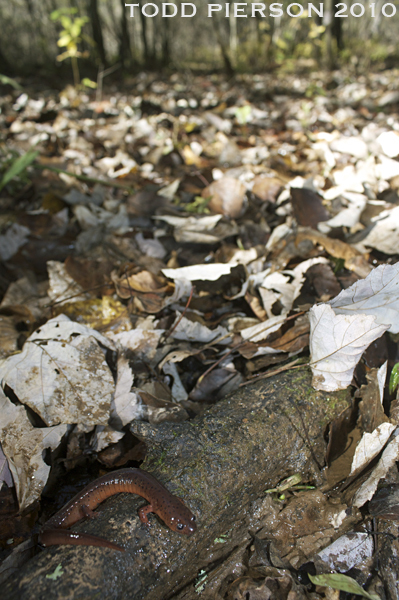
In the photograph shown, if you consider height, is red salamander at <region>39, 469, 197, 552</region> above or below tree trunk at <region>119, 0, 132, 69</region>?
below

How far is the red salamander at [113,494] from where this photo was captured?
1.23 metres

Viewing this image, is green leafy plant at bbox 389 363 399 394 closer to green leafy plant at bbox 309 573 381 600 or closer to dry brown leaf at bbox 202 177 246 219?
green leafy plant at bbox 309 573 381 600

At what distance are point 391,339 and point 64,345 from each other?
149 centimetres

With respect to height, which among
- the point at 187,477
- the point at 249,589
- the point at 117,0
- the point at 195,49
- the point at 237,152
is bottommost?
the point at 249,589

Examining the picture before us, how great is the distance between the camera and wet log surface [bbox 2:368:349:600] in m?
1.15

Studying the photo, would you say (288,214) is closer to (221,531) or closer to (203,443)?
(203,443)

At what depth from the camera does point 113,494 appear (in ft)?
4.71

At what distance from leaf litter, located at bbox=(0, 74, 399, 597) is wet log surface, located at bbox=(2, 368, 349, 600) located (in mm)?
130

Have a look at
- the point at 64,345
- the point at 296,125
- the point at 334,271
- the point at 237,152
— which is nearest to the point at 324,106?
the point at 296,125

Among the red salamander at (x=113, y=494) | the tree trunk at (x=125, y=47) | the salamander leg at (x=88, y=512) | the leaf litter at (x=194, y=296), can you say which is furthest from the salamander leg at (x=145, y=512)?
the tree trunk at (x=125, y=47)

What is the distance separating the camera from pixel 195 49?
15695mm

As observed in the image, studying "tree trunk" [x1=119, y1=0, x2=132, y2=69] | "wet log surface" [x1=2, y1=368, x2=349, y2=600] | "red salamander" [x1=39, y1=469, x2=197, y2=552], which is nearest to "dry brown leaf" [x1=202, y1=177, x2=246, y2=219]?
"wet log surface" [x1=2, y1=368, x2=349, y2=600]

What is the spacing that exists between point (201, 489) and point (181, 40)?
1771 centimetres

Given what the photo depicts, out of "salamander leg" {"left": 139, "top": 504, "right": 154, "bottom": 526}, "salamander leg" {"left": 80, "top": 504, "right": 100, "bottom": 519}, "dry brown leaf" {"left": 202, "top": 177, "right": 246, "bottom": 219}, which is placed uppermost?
"dry brown leaf" {"left": 202, "top": 177, "right": 246, "bottom": 219}
